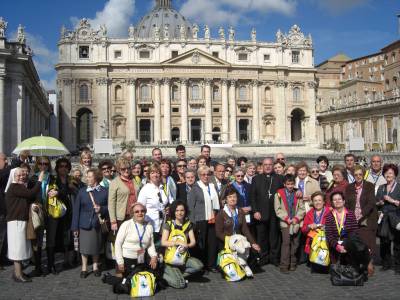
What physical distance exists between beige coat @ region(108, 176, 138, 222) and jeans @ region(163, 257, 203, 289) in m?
1.29

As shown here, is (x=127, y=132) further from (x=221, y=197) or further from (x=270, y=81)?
(x=221, y=197)

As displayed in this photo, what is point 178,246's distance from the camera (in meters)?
7.55

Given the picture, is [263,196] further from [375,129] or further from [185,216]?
[375,129]

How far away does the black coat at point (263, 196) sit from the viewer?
888 centimetres

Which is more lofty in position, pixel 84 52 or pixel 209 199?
pixel 84 52

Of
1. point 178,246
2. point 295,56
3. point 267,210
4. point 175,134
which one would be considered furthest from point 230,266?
point 295,56

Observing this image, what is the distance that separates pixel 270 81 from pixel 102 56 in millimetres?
23622

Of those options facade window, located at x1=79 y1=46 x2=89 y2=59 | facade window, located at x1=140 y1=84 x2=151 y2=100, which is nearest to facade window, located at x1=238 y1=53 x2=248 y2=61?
facade window, located at x1=140 y1=84 x2=151 y2=100

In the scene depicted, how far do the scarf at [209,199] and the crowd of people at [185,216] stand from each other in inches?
0.8

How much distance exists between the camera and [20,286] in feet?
24.8

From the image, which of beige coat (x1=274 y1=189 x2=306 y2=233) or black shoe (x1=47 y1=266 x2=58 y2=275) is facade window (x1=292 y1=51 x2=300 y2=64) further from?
black shoe (x1=47 y1=266 x2=58 y2=275)

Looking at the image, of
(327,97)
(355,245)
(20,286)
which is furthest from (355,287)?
(327,97)

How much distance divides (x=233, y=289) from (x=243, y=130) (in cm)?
5813

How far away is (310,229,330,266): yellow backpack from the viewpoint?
8.12m
